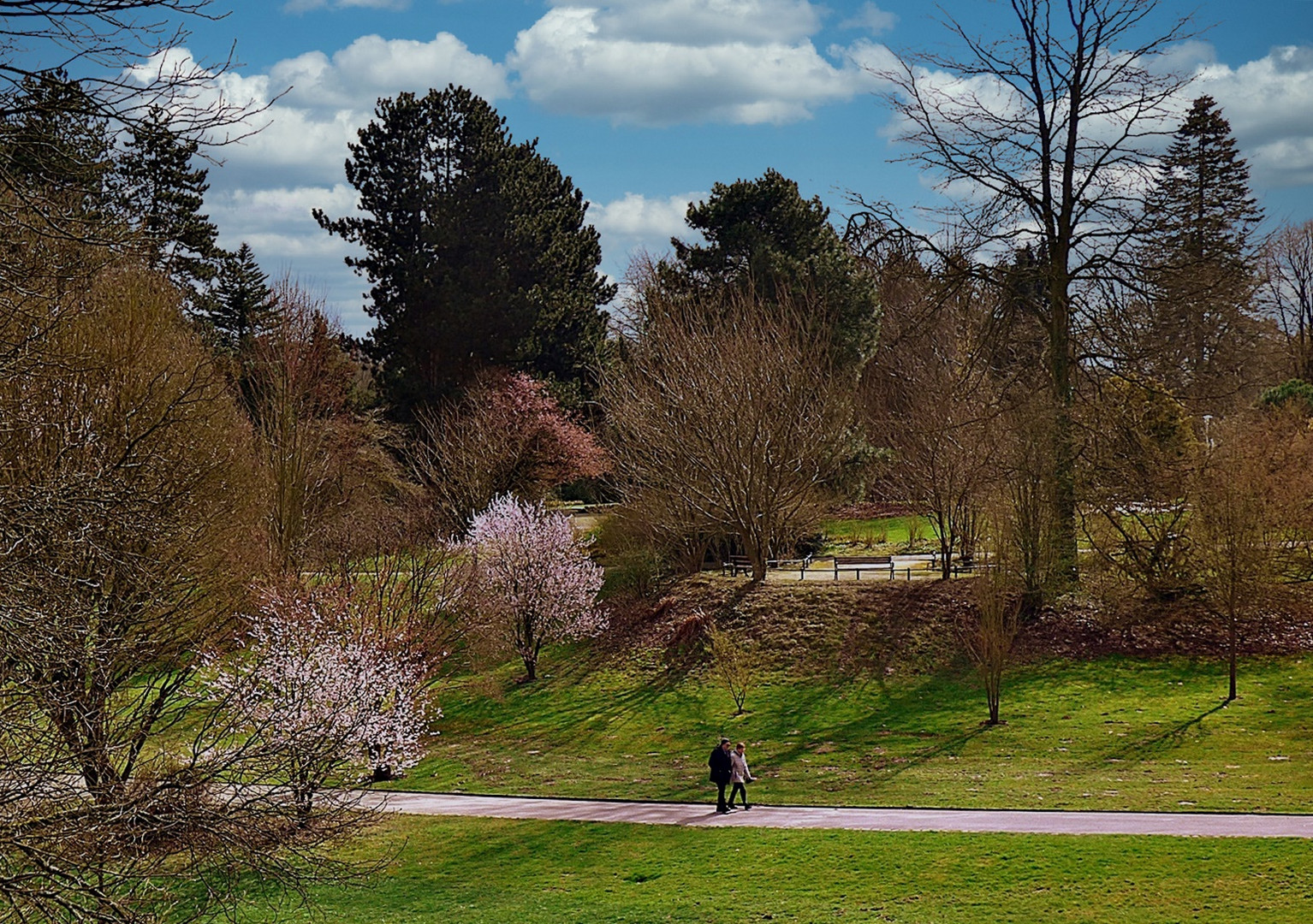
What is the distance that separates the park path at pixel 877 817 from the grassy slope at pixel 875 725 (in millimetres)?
580

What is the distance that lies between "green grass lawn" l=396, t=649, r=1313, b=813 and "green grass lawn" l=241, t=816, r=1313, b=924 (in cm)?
268

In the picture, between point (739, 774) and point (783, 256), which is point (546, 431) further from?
point (739, 774)

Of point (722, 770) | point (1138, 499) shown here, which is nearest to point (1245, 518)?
point (1138, 499)

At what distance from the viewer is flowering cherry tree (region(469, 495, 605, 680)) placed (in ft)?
107

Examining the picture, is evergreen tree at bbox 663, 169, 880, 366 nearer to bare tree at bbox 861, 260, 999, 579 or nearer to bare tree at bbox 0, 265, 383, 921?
bare tree at bbox 861, 260, 999, 579

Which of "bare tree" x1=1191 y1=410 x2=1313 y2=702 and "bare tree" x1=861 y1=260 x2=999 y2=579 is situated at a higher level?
"bare tree" x1=861 y1=260 x2=999 y2=579

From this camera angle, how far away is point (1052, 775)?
2138 cm

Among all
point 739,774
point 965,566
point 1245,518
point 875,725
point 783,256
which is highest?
point 783,256

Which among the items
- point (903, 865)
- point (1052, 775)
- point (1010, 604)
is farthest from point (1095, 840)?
point (1010, 604)

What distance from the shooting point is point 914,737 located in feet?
81.9

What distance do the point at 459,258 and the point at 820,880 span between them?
38.5m

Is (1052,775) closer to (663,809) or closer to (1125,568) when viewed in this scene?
(663,809)

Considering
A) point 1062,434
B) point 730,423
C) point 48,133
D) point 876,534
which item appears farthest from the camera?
point 876,534

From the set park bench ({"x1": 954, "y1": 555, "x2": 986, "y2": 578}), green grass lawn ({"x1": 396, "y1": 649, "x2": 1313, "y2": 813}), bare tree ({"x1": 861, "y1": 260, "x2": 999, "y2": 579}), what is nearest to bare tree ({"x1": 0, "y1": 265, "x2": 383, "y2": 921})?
green grass lawn ({"x1": 396, "y1": 649, "x2": 1313, "y2": 813})
